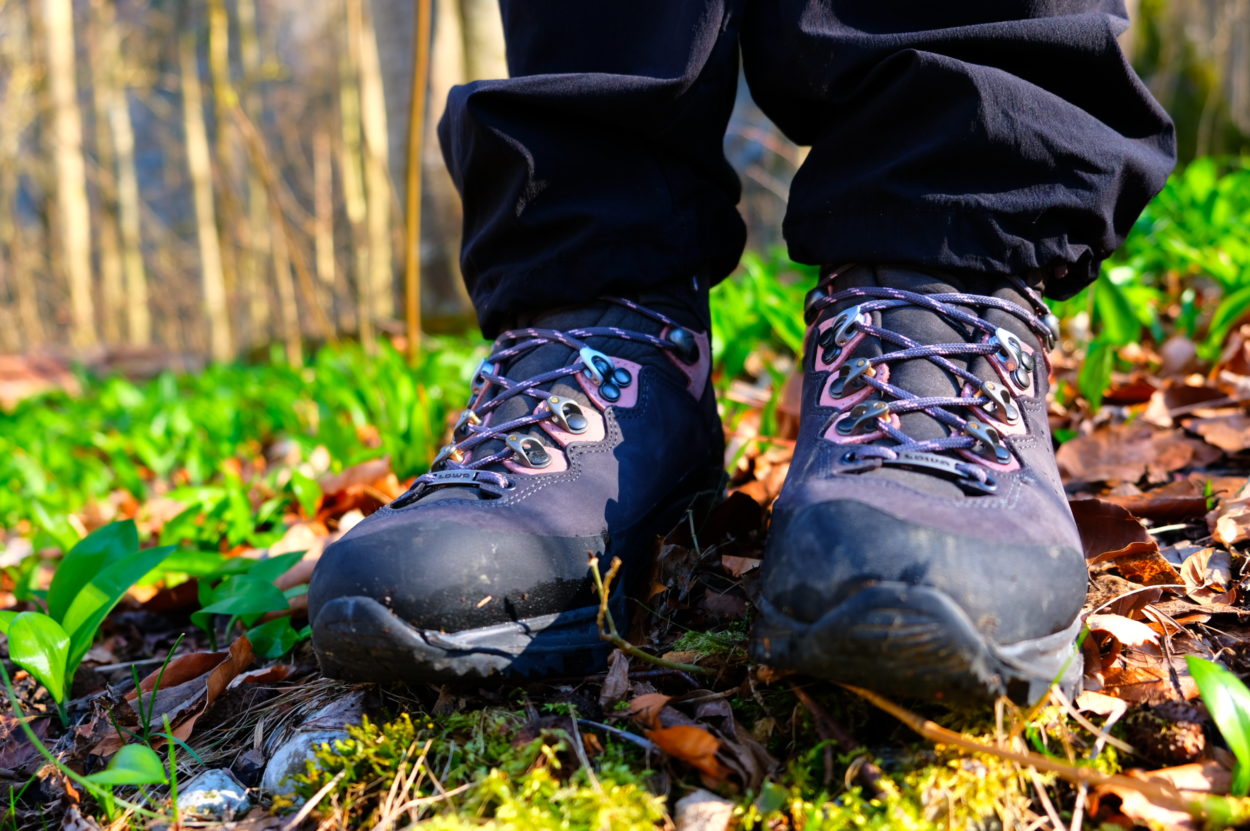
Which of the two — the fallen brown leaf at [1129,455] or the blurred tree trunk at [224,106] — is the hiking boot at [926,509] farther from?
the blurred tree trunk at [224,106]

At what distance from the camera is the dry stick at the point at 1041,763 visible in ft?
2.19

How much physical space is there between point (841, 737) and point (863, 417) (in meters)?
0.35

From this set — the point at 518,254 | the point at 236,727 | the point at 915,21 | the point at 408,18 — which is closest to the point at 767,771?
the point at 236,727

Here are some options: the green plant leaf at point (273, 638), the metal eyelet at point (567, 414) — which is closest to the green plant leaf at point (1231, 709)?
the metal eyelet at point (567, 414)

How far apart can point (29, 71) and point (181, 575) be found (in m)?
15.1

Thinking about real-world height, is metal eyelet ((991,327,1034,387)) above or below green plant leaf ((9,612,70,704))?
above

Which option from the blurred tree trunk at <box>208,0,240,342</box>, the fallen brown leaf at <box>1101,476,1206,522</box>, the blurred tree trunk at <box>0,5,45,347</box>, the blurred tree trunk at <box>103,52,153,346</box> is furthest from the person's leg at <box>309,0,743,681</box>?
the blurred tree trunk at <box>103,52,153,346</box>

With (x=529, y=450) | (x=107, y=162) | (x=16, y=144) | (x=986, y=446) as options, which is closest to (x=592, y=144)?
(x=529, y=450)

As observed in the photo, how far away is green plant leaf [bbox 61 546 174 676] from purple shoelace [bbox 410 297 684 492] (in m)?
0.46

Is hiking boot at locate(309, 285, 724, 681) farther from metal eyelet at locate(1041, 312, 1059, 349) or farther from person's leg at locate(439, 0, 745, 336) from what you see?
metal eyelet at locate(1041, 312, 1059, 349)

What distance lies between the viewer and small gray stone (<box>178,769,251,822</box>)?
3.00 ft

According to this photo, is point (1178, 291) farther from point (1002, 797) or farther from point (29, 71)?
point (29, 71)

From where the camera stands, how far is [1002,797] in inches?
30.9

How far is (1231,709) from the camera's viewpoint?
2.51 ft
